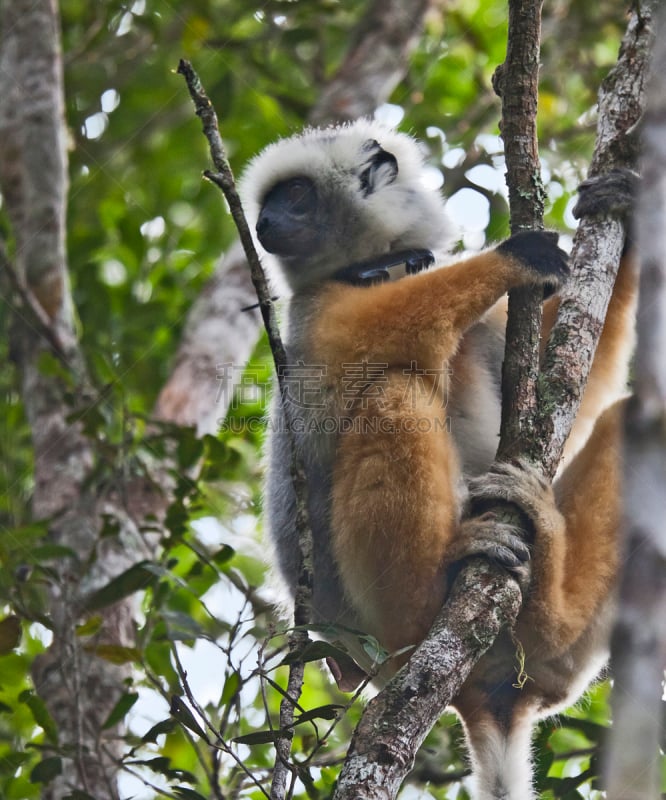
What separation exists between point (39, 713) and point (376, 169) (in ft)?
11.6

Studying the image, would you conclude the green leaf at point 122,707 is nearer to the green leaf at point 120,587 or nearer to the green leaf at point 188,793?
the green leaf at point 120,587

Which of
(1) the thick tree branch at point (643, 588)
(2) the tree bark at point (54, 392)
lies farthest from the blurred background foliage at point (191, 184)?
(1) the thick tree branch at point (643, 588)

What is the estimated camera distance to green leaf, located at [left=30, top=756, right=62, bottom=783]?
378cm

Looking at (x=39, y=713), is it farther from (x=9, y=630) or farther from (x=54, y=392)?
(x=54, y=392)

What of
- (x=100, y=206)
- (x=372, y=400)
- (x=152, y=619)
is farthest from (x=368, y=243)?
(x=100, y=206)

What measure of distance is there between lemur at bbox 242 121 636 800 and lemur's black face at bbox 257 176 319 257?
1.73ft

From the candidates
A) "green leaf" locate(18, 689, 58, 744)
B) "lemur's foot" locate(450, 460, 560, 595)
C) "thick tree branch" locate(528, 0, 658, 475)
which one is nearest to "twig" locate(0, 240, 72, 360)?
"green leaf" locate(18, 689, 58, 744)

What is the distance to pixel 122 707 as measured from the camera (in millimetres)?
4176

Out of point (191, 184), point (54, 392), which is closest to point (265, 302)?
point (54, 392)

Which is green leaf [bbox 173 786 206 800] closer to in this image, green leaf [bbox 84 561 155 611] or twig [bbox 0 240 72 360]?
green leaf [bbox 84 561 155 611]

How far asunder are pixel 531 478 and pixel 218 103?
5.15 meters

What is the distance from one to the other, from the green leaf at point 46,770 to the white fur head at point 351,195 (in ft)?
9.10

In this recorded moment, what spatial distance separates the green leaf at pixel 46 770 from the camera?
378cm

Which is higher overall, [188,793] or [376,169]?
[376,169]
